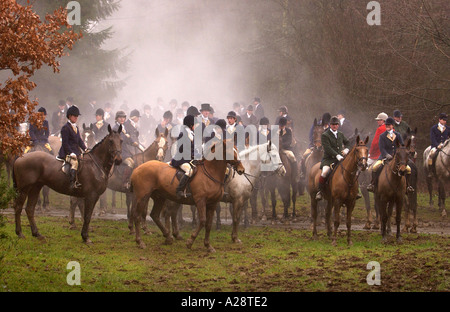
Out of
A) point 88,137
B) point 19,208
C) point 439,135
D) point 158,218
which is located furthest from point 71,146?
point 439,135

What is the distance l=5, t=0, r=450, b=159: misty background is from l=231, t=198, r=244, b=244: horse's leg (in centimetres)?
951

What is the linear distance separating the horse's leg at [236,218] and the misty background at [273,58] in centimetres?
951

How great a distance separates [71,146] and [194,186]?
327 centimetres

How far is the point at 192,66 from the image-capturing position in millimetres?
→ 45750

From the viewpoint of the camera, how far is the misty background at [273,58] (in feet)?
77.6

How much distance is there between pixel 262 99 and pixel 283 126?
1550 cm

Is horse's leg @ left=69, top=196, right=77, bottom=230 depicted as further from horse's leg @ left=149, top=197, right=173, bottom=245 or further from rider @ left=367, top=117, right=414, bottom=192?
rider @ left=367, top=117, right=414, bottom=192

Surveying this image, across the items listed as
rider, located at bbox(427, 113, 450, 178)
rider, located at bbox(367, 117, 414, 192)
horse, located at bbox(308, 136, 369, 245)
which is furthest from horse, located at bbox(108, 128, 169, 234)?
rider, located at bbox(427, 113, 450, 178)

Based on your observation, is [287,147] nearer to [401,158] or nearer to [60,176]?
[401,158]

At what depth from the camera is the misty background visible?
77.6ft

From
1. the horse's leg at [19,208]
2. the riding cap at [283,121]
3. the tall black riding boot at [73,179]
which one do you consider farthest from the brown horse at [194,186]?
the riding cap at [283,121]

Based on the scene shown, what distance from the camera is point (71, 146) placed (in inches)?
585

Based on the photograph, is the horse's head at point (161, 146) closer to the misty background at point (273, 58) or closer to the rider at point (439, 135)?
the misty background at point (273, 58)
